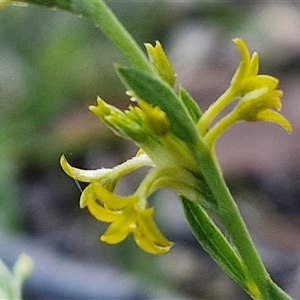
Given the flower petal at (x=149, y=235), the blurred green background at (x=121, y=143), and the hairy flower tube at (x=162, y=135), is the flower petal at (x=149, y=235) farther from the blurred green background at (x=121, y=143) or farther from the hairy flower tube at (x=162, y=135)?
the blurred green background at (x=121, y=143)

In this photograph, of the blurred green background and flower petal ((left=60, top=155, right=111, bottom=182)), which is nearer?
flower petal ((left=60, top=155, right=111, bottom=182))

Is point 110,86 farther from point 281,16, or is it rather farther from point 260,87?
point 260,87

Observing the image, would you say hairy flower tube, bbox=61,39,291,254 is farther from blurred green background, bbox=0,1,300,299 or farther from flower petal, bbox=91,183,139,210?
blurred green background, bbox=0,1,300,299

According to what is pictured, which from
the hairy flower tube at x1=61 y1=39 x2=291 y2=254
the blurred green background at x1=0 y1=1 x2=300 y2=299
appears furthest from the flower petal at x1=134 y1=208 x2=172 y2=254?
the blurred green background at x1=0 y1=1 x2=300 y2=299

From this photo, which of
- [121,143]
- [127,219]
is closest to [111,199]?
[127,219]

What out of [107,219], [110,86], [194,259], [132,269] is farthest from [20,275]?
[110,86]

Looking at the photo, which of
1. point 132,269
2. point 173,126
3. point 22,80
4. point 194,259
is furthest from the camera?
point 22,80

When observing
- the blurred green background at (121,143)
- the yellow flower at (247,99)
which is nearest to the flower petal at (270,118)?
the yellow flower at (247,99)
